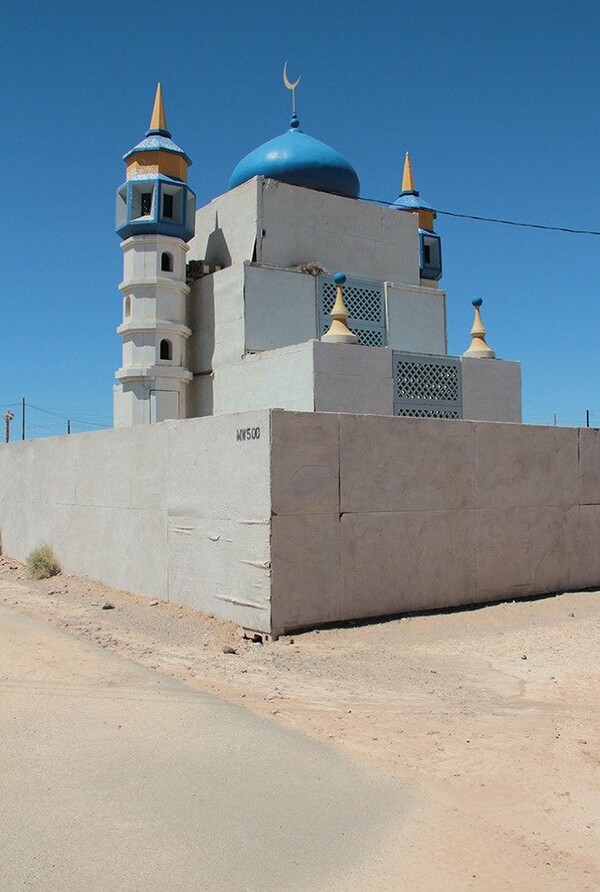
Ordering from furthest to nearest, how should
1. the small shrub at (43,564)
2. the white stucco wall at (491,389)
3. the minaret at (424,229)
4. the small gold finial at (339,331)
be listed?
the minaret at (424,229) → the white stucco wall at (491,389) → the small shrub at (43,564) → the small gold finial at (339,331)

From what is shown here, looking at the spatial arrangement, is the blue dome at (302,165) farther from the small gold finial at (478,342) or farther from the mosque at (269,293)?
the small gold finial at (478,342)

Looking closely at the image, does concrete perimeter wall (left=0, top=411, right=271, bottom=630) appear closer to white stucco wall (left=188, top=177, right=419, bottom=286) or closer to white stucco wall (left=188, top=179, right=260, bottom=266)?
white stucco wall (left=188, top=179, right=260, bottom=266)

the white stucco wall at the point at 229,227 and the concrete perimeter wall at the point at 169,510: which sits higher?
the white stucco wall at the point at 229,227

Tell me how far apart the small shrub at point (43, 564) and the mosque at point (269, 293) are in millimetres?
3265

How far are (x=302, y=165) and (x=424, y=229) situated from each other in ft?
17.2

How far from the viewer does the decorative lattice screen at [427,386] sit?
1323 cm

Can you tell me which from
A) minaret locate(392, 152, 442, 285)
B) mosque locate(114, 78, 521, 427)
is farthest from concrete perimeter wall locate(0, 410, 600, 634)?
minaret locate(392, 152, 442, 285)

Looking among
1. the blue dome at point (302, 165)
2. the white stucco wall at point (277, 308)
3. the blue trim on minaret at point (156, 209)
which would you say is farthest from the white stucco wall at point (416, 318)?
the blue trim on minaret at point (156, 209)

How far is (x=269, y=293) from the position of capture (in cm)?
1458

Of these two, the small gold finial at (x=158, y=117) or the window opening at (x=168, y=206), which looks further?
the small gold finial at (x=158, y=117)

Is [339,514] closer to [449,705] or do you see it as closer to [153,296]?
[449,705]

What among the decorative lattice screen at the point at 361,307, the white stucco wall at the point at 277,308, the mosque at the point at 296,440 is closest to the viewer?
the mosque at the point at 296,440

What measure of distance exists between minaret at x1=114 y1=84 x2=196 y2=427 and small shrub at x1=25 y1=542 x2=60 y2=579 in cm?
318

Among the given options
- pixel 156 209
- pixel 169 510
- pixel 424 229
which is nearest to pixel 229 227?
pixel 156 209
